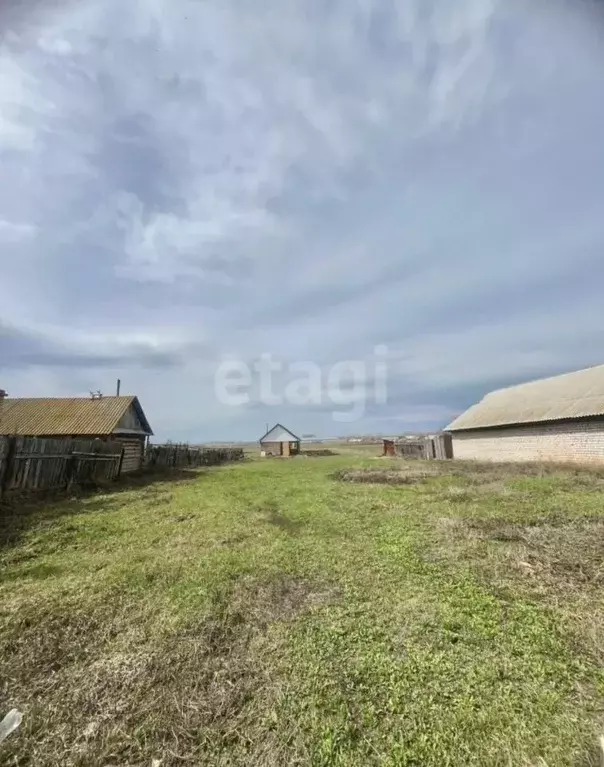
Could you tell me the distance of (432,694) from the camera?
2664mm

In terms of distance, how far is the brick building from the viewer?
17562mm

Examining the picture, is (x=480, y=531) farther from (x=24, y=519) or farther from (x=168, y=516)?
(x=24, y=519)

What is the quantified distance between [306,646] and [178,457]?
2452 cm

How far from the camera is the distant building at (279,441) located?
191 ft

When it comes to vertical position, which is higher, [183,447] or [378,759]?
[183,447]

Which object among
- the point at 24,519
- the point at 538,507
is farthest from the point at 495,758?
the point at 24,519

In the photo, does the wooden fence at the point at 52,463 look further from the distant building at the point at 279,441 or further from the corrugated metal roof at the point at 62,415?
the distant building at the point at 279,441

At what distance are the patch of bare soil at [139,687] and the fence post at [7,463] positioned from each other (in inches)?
279

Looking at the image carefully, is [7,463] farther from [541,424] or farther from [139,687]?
[541,424]

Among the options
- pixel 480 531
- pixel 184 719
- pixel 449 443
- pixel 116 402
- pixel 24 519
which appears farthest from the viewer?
pixel 449 443

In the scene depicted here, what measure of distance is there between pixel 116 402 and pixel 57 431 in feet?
10.4

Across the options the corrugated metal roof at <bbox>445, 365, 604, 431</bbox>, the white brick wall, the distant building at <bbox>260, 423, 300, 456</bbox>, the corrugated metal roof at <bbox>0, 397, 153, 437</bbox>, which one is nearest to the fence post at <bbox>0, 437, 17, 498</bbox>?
the corrugated metal roof at <bbox>0, 397, 153, 437</bbox>

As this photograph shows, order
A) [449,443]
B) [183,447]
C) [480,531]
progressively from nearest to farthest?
[480,531], [183,447], [449,443]

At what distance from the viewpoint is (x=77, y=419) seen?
21.3 m
